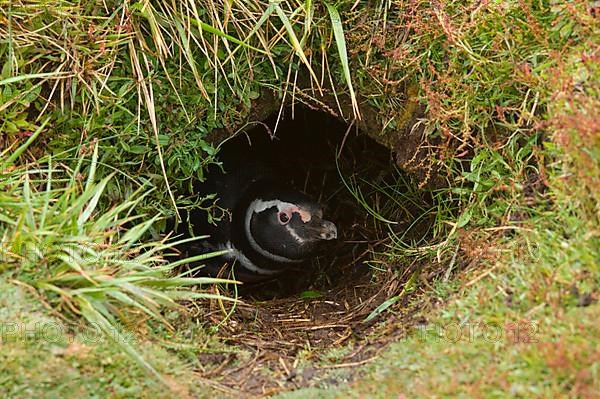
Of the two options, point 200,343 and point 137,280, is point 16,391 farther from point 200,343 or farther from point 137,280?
point 200,343

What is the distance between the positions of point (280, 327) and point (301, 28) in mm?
1515

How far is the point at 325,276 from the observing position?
17.2ft

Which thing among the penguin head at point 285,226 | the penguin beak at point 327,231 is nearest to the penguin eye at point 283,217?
the penguin head at point 285,226

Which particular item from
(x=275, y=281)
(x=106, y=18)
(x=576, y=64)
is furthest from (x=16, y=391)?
(x=275, y=281)

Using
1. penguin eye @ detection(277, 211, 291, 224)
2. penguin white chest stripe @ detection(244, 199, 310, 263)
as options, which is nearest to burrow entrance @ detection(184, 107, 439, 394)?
penguin white chest stripe @ detection(244, 199, 310, 263)

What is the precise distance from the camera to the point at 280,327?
398cm

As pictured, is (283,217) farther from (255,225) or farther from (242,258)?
(242,258)

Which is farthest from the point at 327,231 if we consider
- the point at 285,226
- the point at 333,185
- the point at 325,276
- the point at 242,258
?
the point at 333,185

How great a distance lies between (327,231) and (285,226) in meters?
0.32

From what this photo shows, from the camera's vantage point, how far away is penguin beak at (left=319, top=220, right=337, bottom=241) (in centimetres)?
481

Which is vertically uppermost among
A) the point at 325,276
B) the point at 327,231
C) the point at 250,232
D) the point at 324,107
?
the point at 324,107

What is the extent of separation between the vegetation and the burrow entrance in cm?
14

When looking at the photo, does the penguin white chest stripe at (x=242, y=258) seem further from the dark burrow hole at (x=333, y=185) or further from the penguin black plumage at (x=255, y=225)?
the dark burrow hole at (x=333, y=185)

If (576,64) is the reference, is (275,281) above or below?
below
